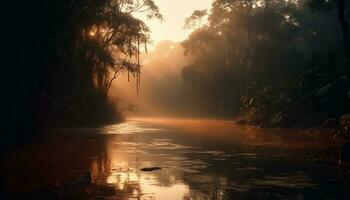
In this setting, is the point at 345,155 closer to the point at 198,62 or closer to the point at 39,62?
the point at 39,62

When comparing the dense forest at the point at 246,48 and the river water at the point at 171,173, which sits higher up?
the dense forest at the point at 246,48

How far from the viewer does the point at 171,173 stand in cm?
1519

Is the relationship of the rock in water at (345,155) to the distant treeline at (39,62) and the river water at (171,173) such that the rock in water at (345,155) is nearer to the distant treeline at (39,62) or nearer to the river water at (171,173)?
the river water at (171,173)

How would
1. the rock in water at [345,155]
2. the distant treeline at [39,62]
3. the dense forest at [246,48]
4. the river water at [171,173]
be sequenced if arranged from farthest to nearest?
the dense forest at [246,48], the distant treeline at [39,62], the rock in water at [345,155], the river water at [171,173]

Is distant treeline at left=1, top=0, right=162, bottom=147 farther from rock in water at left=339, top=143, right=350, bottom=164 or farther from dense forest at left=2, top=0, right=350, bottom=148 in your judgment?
rock in water at left=339, top=143, right=350, bottom=164

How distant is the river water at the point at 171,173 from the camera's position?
11.8m

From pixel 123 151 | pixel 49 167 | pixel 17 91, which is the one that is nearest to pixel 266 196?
pixel 49 167

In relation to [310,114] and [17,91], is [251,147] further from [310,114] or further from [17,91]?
[310,114]

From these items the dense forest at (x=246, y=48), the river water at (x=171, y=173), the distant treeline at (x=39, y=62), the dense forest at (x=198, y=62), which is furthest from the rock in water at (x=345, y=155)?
the dense forest at (x=246, y=48)

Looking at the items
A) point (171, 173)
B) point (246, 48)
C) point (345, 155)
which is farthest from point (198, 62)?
point (171, 173)

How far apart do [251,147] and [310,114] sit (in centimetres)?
1553

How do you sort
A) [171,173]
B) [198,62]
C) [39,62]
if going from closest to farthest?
[171,173] → [39,62] → [198,62]

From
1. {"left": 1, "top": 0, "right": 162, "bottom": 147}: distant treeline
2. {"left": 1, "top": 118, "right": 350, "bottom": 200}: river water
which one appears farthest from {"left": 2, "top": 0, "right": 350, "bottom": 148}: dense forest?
{"left": 1, "top": 118, "right": 350, "bottom": 200}: river water

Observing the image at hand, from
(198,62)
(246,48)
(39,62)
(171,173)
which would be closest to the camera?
→ (171,173)
